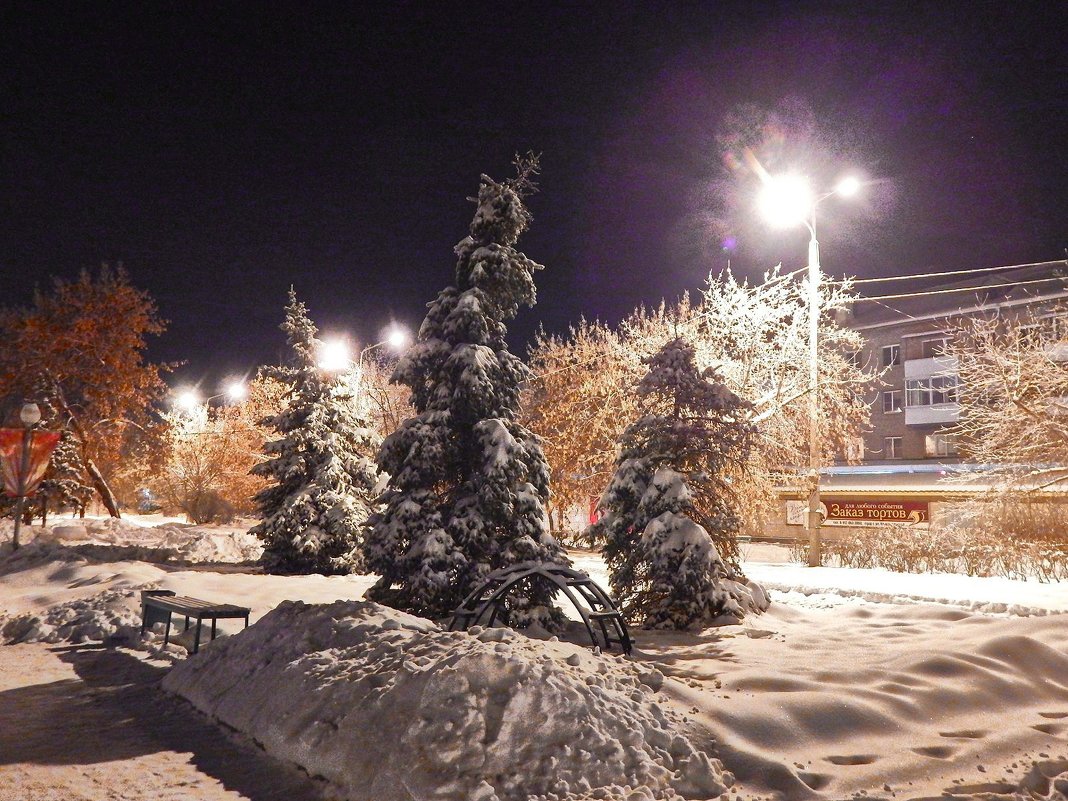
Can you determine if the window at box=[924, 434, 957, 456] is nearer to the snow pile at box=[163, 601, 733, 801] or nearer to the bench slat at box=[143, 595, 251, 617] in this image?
the bench slat at box=[143, 595, 251, 617]

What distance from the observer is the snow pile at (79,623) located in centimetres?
1069

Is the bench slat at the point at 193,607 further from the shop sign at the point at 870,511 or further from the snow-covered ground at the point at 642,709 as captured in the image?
the shop sign at the point at 870,511

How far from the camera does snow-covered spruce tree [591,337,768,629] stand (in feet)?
36.5

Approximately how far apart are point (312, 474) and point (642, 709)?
1455cm

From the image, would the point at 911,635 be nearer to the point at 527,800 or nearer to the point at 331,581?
the point at 527,800

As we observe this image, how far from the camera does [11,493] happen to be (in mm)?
18984

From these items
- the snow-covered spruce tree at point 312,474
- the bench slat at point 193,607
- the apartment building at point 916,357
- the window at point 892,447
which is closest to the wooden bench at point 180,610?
the bench slat at point 193,607

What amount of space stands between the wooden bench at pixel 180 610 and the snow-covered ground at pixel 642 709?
55 cm

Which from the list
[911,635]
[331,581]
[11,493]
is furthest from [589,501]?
[911,635]

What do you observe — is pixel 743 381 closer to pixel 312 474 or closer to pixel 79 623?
pixel 312 474

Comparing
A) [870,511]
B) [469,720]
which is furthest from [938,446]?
[469,720]

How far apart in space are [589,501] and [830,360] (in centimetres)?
1103

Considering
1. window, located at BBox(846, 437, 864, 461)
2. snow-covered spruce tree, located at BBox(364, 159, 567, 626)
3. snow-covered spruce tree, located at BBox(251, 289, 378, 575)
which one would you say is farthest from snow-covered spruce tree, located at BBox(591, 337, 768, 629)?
window, located at BBox(846, 437, 864, 461)

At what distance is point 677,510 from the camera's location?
11398mm
